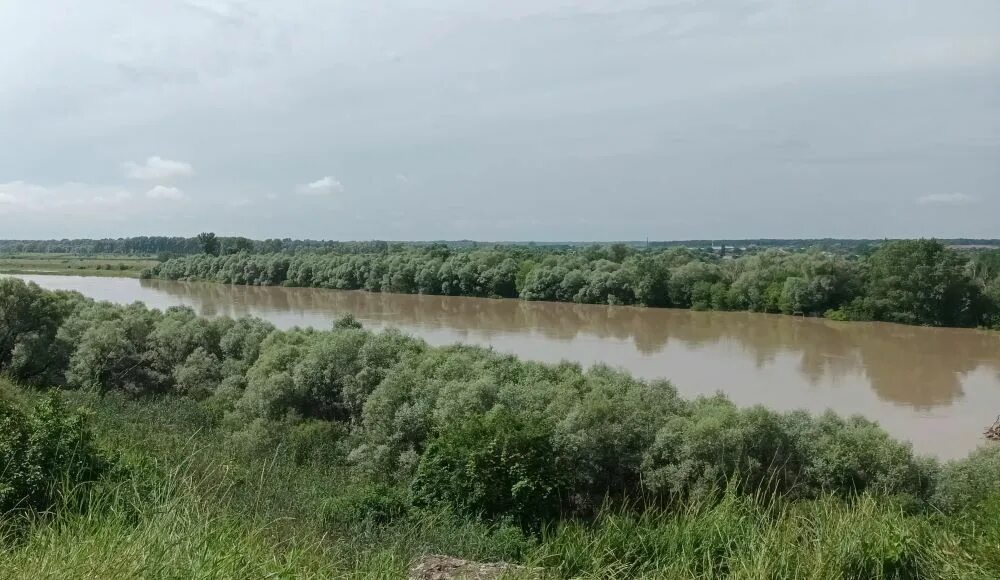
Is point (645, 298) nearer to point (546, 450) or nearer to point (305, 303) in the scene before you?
point (305, 303)

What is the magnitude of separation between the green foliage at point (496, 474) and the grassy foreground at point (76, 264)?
44.3 meters

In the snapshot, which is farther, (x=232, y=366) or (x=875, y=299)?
(x=875, y=299)

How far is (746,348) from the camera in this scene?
28141 mm

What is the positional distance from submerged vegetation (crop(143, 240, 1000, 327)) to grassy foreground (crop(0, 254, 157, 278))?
9971mm

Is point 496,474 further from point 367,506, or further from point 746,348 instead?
point 746,348

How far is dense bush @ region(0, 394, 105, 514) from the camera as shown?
6680 millimetres

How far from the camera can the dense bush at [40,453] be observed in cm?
668

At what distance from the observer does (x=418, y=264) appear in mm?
49125

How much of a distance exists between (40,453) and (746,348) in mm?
25030

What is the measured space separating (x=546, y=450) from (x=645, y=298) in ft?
99.5

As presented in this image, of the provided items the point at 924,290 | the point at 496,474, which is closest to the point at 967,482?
the point at 496,474

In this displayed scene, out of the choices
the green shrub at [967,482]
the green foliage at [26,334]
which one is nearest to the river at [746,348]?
the green shrub at [967,482]

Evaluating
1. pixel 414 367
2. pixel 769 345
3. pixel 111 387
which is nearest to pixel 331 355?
pixel 414 367

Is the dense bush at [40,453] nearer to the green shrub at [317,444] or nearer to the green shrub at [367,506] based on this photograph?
the green shrub at [367,506]
